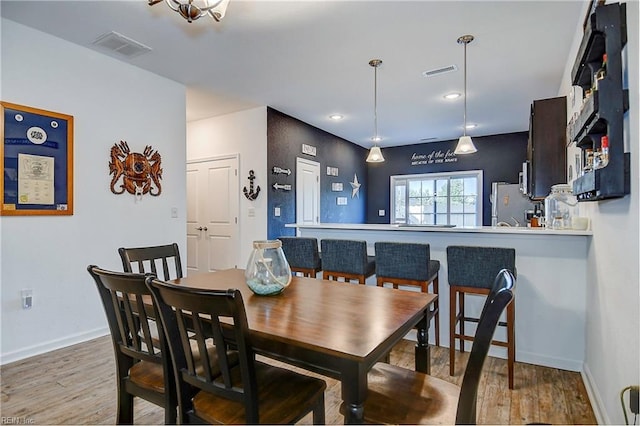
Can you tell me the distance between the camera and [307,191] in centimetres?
584

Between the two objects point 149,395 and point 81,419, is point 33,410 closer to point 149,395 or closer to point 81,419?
point 81,419

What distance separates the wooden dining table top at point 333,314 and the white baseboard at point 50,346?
1.87 meters

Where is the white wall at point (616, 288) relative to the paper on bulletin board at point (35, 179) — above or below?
below

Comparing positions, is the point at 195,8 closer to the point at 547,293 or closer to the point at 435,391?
the point at 435,391

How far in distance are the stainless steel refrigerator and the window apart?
2.97 feet

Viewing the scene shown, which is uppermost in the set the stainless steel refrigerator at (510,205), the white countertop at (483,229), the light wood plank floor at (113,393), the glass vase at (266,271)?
the stainless steel refrigerator at (510,205)

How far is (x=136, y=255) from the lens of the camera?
2.19m

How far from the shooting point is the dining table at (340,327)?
1.09 m

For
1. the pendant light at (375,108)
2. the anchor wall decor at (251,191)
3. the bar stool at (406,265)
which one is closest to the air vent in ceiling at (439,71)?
the pendant light at (375,108)

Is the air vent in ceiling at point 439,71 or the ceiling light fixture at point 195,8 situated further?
the air vent in ceiling at point 439,71

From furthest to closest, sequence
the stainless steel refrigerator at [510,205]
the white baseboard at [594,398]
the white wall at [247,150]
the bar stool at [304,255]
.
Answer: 1. the stainless steel refrigerator at [510,205]
2. the white wall at [247,150]
3. the bar stool at [304,255]
4. the white baseboard at [594,398]

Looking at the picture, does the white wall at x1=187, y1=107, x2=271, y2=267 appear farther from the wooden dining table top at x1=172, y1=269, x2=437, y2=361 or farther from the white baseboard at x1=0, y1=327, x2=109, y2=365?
the wooden dining table top at x1=172, y1=269, x2=437, y2=361

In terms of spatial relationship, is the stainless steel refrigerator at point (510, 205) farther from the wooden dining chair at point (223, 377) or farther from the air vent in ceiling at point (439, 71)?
the wooden dining chair at point (223, 377)

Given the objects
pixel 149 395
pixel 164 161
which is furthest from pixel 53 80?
pixel 149 395
